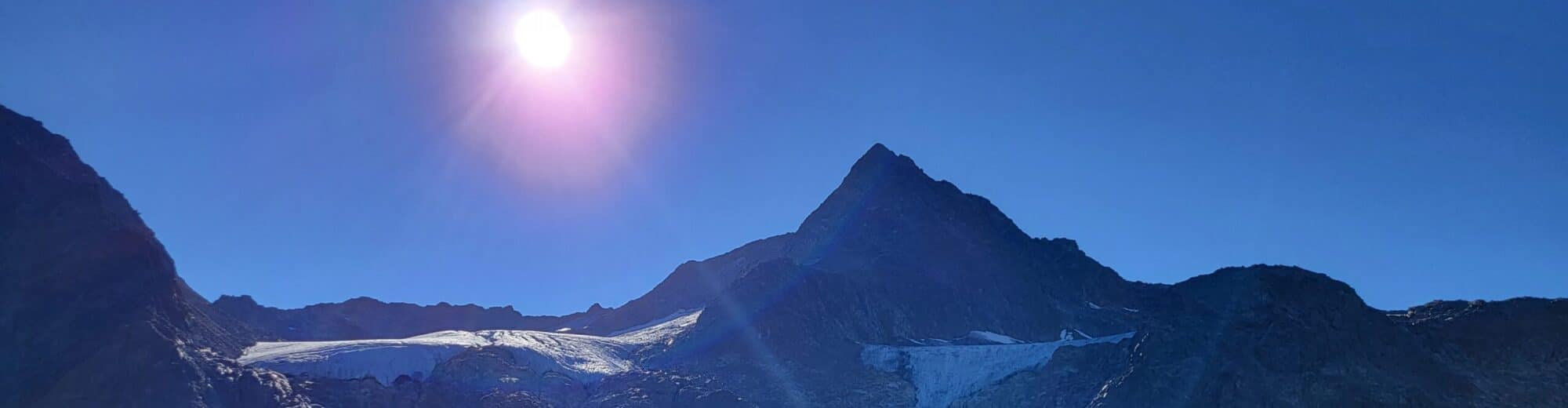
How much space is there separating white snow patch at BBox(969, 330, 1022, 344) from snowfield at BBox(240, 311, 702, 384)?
1804 inches

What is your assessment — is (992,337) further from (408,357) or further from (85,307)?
(85,307)

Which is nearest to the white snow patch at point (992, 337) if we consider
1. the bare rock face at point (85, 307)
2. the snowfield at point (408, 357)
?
the snowfield at point (408, 357)

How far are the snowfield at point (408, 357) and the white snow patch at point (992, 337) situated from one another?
45.8 m

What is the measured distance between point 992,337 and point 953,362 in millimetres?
20970

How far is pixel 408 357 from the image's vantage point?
574ft

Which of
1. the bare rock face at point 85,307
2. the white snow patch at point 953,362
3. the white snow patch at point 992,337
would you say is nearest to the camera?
the bare rock face at point 85,307

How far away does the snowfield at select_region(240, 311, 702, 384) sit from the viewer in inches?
6511

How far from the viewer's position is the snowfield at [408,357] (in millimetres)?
165375

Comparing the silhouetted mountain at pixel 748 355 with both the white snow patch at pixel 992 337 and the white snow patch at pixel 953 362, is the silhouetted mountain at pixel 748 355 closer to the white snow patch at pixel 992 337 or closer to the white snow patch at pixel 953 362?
the white snow patch at pixel 953 362

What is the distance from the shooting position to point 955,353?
18050cm

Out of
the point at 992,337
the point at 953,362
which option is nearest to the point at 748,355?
the point at 953,362

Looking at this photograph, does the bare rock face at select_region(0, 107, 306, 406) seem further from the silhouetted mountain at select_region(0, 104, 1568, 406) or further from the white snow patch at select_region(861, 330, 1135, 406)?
the white snow patch at select_region(861, 330, 1135, 406)

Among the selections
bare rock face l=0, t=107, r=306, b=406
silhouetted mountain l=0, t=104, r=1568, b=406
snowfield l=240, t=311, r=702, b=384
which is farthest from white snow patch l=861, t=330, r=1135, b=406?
bare rock face l=0, t=107, r=306, b=406

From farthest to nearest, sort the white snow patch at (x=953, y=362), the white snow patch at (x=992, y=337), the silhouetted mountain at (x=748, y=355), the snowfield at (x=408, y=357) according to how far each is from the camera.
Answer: the white snow patch at (x=992, y=337) → the white snow patch at (x=953, y=362) → the snowfield at (x=408, y=357) → the silhouetted mountain at (x=748, y=355)
